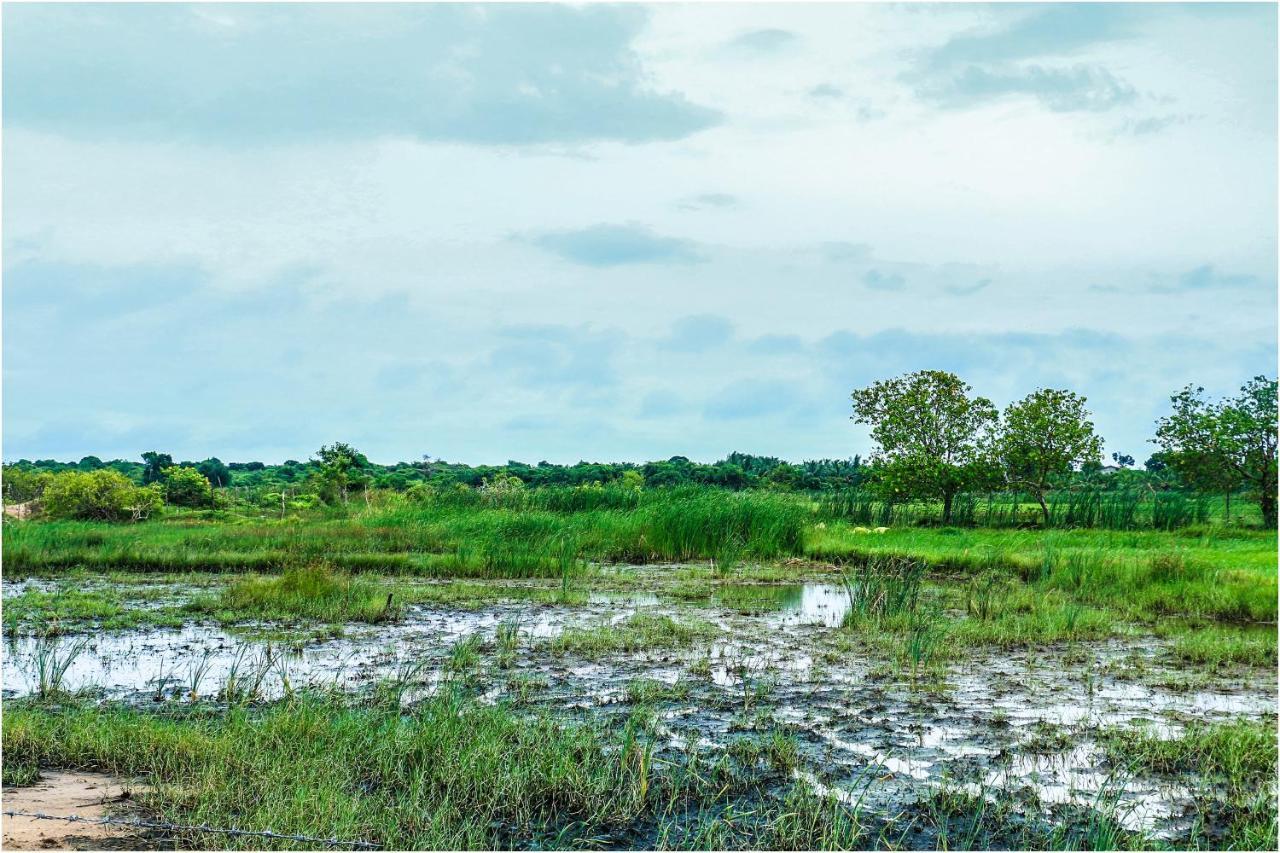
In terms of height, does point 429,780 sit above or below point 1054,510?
below

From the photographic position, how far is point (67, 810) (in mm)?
5309

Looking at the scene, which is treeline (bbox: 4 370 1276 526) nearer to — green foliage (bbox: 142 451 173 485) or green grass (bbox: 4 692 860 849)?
green foliage (bbox: 142 451 173 485)

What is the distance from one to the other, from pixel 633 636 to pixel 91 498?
21.9 m

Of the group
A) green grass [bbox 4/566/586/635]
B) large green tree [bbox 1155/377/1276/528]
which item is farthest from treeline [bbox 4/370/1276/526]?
green grass [bbox 4/566/586/635]

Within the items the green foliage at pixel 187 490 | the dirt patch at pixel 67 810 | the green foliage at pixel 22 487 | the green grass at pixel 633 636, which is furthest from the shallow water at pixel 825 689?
the green foliage at pixel 187 490

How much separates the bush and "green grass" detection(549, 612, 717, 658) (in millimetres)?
20404

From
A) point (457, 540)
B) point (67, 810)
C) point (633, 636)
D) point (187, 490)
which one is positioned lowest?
point (67, 810)

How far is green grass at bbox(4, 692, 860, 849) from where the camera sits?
16.8ft

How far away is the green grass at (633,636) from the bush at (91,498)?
2040 centimetres

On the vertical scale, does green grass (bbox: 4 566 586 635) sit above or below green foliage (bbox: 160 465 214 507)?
below

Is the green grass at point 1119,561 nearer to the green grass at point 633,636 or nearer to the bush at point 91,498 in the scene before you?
the green grass at point 633,636

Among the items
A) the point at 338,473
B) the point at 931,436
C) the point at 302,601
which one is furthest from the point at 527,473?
the point at 302,601

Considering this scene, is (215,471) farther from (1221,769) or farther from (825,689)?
(1221,769)

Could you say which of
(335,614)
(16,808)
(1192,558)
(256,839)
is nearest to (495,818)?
(256,839)
